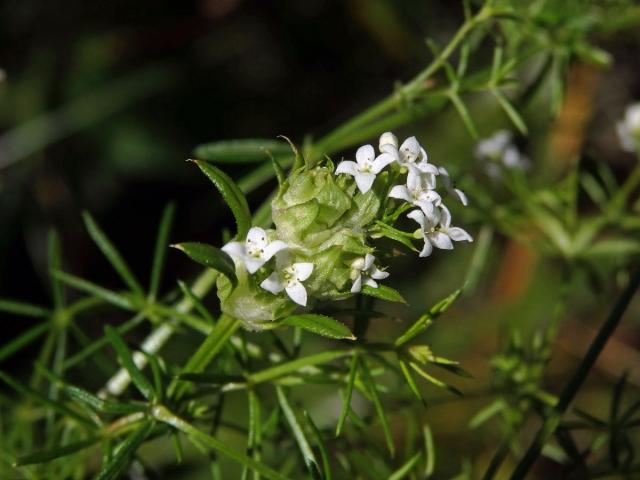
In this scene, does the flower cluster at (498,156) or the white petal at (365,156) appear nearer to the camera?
the white petal at (365,156)

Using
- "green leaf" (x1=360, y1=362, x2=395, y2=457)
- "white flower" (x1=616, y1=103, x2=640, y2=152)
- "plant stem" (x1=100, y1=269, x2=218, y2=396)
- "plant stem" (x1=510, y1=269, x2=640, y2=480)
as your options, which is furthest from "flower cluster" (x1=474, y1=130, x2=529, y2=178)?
"green leaf" (x1=360, y1=362, x2=395, y2=457)

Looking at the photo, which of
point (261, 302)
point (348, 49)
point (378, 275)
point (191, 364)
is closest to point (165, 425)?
point (191, 364)

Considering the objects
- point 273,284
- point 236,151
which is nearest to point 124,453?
point 273,284

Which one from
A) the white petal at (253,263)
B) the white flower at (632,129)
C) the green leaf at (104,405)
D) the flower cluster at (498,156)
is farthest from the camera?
the white flower at (632,129)

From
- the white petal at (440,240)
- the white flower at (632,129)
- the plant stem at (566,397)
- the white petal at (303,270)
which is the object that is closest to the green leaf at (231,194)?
the white petal at (303,270)

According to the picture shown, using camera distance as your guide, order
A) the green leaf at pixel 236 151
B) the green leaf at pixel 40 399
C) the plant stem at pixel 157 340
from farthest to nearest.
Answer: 1. the green leaf at pixel 236 151
2. the plant stem at pixel 157 340
3. the green leaf at pixel 40 399

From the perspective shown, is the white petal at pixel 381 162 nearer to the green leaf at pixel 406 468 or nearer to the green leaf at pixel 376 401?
the green leaf at pixel 376 401

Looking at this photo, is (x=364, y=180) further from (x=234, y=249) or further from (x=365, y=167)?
(x=234, y=249)

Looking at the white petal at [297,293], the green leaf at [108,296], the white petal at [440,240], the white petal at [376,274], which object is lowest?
the green leaf at [108,296]
